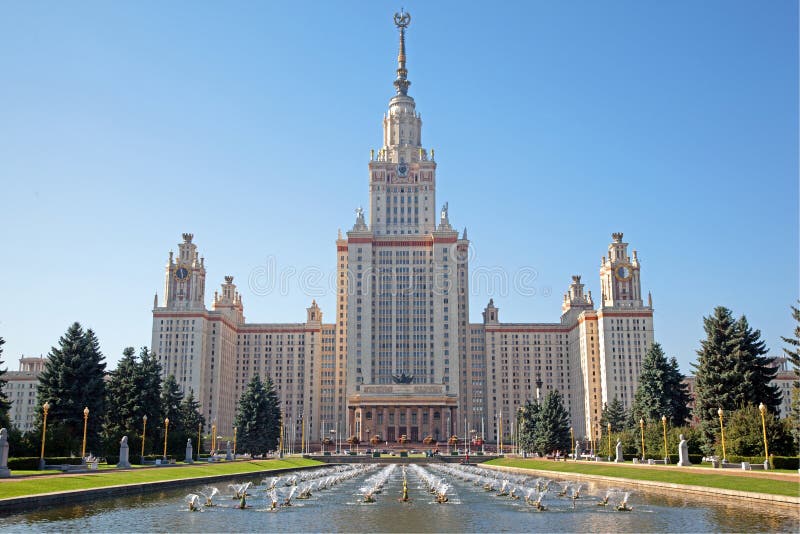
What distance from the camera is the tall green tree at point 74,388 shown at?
215 ft

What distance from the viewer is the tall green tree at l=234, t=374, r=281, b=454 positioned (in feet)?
323

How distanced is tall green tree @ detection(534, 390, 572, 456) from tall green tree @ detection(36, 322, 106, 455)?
178ft

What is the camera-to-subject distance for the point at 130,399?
7706 cm

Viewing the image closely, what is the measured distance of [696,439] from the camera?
67.2 meters

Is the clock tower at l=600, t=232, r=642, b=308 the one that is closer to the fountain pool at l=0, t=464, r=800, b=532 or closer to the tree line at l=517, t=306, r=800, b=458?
the tree line at l=517, t=306, r=800, b=458

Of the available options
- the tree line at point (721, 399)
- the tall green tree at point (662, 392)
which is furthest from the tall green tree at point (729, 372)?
the tall green tree at point (662, 392)

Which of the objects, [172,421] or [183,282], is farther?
[183,282]

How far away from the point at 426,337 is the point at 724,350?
107 m

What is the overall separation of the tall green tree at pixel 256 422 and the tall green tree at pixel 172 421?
8164mm

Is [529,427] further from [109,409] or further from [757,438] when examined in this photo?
[109,409]

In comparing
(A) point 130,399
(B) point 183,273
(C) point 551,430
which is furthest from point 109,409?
(B) point 183,273

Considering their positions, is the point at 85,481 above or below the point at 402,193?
below

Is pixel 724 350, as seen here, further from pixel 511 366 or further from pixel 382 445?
pixel 511 366

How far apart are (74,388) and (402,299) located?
10970 centimetres
